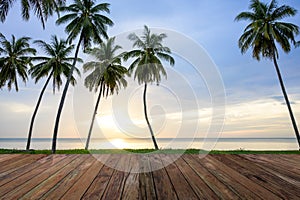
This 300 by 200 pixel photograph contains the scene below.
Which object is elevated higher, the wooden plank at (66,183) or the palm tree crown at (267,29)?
the palm tree crown at (267,29)

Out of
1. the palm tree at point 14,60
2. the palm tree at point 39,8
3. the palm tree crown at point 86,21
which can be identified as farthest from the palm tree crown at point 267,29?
the palm tree at point 14,60

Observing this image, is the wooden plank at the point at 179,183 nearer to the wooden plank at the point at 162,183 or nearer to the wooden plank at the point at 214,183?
the wooden plank at the point at 162,183

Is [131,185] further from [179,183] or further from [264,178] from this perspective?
[264,178]

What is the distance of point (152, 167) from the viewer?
8.27ft

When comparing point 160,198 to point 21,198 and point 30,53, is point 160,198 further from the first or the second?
point 30,53

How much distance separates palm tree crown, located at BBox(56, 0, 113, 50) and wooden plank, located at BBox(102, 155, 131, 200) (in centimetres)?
1050

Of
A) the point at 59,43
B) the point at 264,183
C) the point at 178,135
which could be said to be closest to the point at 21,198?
the point at 178,135

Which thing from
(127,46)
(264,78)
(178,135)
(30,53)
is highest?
(30,53)

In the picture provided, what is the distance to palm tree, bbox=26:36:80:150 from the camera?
13.6 meters

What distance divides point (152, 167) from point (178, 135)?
1.70 feet

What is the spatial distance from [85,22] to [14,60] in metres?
7.45

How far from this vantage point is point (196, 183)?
184 cm

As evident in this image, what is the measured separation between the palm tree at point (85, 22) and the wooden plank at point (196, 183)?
990 cm

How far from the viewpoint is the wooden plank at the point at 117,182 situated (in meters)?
1.54
